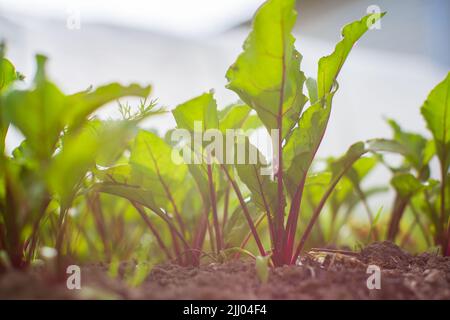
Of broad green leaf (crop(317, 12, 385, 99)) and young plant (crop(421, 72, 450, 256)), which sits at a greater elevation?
broad green leaf (crop(317, 12, 385, 99))

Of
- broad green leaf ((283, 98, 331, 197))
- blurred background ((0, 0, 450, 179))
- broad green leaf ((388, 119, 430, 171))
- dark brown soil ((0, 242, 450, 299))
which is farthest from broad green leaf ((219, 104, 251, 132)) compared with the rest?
blurred background ((0, 0, 450, 179))

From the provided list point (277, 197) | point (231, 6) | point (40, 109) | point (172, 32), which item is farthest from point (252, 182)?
point (172, 32)

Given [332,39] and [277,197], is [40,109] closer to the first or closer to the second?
[277,197]

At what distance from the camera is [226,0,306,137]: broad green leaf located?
615mm

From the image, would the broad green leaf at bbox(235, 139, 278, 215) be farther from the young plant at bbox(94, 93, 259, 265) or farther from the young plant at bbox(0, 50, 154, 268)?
the young plant at bbox(0, 50, 154, 268)

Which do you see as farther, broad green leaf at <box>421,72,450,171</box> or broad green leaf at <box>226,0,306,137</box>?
broad green leaf at <box>421,72,450,171</box>

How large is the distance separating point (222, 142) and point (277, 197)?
0.15m

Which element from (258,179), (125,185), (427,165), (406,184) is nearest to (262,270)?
(258,179)

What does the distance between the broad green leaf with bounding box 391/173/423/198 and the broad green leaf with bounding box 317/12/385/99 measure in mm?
359

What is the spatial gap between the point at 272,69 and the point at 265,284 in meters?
0.34

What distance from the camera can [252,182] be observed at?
754 millimetres

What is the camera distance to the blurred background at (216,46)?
2973mm

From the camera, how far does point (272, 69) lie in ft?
2.16

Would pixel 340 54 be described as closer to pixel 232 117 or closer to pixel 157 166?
pixel 232 117
